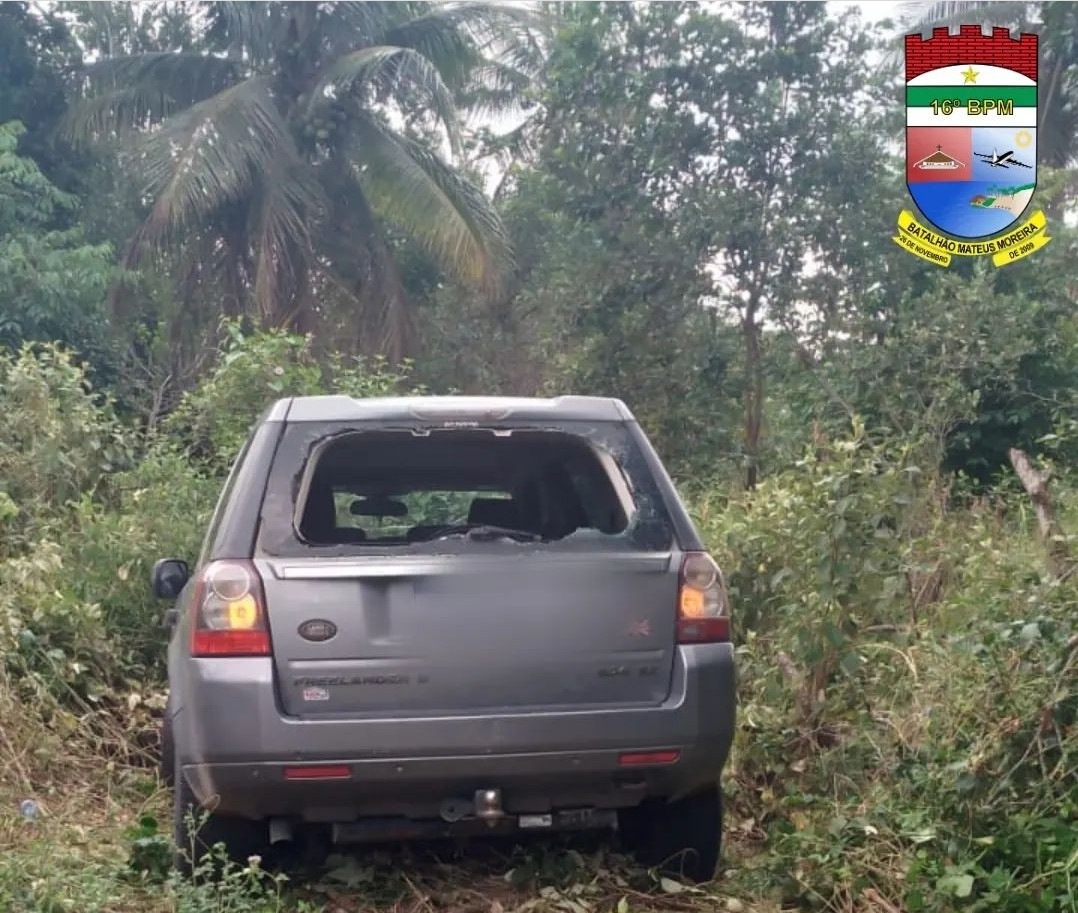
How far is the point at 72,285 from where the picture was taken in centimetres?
1394

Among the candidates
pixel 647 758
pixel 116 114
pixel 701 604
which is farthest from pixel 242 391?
pixel 116 114

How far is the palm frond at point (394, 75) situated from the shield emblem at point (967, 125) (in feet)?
27.1

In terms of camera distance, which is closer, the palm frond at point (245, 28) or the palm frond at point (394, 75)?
the palm frond at point (394, 75)

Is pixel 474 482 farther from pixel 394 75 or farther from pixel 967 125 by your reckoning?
pixel 394 75

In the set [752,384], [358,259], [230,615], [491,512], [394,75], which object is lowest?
[752,384]

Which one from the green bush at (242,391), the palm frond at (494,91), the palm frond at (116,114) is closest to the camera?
the green bush at (242,391)

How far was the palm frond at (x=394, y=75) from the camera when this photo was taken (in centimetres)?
1519

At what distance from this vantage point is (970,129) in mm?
7438

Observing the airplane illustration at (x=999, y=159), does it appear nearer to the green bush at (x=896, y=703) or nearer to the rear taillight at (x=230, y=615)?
the green bush at (x=896, y=703)

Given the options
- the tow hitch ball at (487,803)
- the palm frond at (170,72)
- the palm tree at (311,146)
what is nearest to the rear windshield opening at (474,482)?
the tow hitch ball at (487,803)

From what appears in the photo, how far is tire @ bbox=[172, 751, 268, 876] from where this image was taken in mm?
3896

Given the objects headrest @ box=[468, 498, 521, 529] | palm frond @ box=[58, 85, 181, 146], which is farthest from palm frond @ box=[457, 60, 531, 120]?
headrest @ box=[468, 498, 521, 529]

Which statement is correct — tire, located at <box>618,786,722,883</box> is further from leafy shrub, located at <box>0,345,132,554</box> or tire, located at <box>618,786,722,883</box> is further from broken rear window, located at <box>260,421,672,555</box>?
leafy shrub, located at <box>0,345,132,554</box>

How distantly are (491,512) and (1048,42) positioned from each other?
33.8ft
